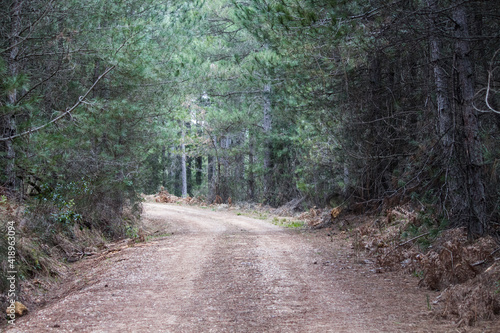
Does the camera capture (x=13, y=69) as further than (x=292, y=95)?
No

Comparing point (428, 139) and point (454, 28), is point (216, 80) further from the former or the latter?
point (454, 28)

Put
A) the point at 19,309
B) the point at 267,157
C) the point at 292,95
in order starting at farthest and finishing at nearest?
the point at 267,157
the point at 292,95
the point at 19,309

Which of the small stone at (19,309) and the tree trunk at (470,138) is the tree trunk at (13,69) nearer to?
the small stone at (19,309)

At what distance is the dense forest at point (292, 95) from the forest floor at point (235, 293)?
1.75 meters

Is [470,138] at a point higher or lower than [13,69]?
lower

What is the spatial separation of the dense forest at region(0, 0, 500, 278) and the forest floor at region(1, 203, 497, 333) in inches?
69.1

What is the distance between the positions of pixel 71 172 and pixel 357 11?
731cm

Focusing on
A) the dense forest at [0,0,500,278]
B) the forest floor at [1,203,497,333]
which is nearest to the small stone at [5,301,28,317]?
the forest floor at [1,203,497,333]

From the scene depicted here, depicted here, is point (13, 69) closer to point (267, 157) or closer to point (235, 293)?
Result: point (235, 293)

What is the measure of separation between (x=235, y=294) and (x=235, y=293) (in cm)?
6

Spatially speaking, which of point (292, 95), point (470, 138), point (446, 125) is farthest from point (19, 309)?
point (292, 95)

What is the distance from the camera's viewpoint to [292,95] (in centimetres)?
1234

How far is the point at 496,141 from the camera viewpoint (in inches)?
314

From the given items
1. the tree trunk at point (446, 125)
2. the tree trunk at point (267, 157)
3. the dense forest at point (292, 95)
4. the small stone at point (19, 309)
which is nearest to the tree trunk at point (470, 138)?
the dense forest at point (292, 95)
